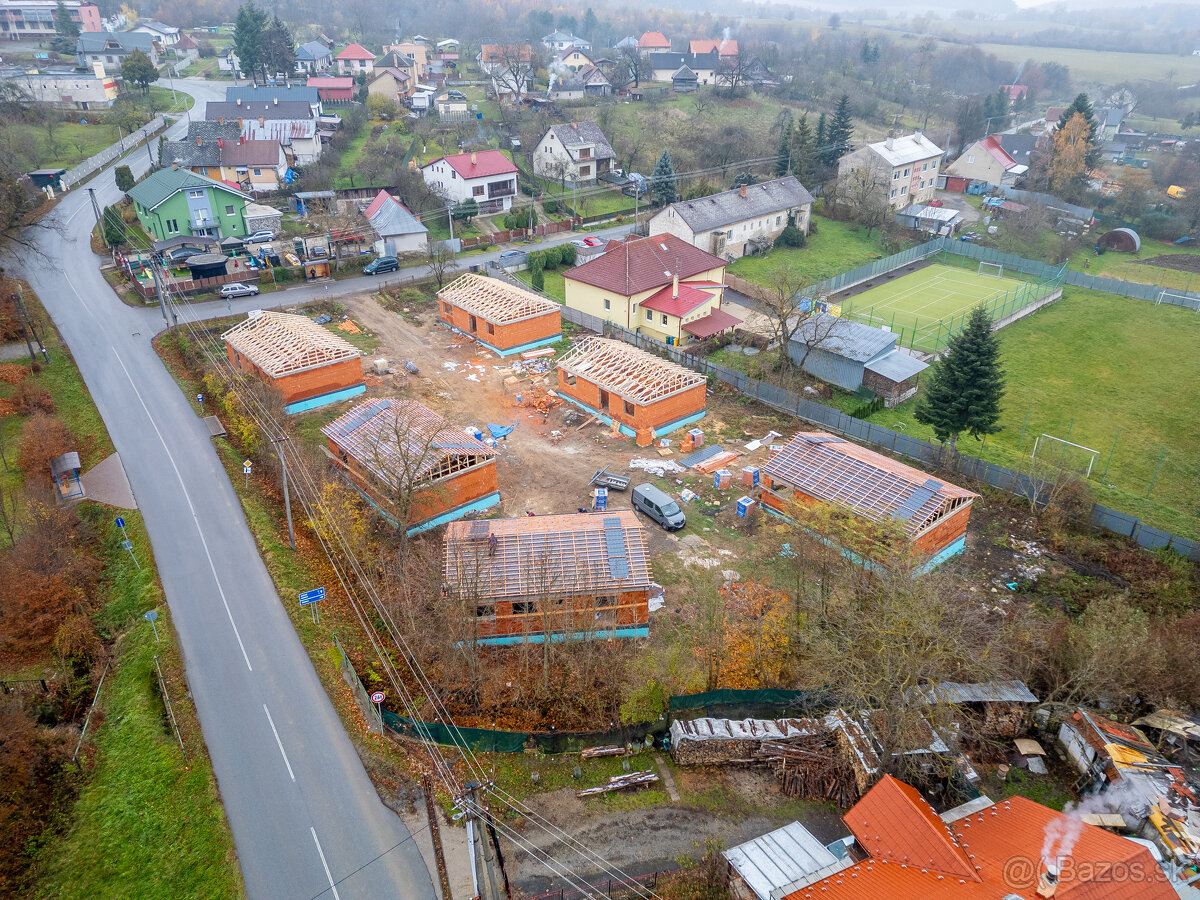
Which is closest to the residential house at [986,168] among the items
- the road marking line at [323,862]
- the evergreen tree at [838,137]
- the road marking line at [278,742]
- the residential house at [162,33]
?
the evergreen tree at [838,137]

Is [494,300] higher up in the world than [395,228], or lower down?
lower down

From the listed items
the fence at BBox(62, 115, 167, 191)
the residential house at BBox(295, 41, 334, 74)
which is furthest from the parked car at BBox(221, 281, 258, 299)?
the residential house at BBox(295, 41, 334, 74)

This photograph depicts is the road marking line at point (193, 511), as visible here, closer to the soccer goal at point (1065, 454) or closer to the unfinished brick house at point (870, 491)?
the unfinished brick house at point (870, 491)

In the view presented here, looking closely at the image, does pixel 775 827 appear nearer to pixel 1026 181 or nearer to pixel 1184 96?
pixel 1026 181

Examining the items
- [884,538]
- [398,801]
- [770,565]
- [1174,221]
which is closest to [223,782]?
[398,801]

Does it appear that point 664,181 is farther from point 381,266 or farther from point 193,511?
point 193,511

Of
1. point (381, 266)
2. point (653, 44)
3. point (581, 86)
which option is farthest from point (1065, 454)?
point (653, 44)
